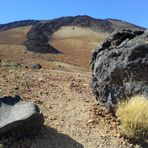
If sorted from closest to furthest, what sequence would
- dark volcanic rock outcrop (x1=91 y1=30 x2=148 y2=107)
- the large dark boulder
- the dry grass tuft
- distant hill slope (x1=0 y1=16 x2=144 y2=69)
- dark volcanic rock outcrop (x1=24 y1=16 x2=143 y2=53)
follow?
the large dark boulder
the dry grass tuft
dark volcanic rock outcrop (x1=91 y1=30 x2=148 y2=107)
distant hill slope (x1=0 y1=16 x2=144 y2=69)
dark volcanic rock outcrop (x1=24 y1=16 x2=143 y2=53)

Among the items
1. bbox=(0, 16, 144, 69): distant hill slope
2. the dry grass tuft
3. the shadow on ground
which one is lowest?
bbox=(0, 16, 144, 69): distant hill slope

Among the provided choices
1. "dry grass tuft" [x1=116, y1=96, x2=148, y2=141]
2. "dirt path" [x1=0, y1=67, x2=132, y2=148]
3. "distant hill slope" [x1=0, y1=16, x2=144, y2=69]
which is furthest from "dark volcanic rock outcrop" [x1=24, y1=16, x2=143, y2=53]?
"dry grass tuft" [x1=116, y1=96, x2=148, y2=141]

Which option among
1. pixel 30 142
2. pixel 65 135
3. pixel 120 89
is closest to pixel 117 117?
pixel 120 89

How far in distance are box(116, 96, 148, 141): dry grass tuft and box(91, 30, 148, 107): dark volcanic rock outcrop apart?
2.50 ft

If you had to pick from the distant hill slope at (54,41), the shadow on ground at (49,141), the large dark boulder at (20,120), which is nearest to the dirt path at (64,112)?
the shadow on ground at (49,141)

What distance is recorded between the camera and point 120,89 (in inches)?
388

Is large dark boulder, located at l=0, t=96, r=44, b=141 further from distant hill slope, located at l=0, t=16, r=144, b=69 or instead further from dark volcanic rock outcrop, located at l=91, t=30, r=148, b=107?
distant hill slope, located at l=0, t=16, r=144, b=69

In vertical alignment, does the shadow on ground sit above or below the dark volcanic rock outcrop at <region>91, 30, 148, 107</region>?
below

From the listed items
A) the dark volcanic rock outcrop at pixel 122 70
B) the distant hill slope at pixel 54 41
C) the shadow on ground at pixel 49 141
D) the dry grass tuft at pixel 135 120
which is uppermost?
the dark volcanic rock outcrop at pixel 122 70

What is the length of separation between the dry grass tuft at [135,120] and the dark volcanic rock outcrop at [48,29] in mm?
A: 35333

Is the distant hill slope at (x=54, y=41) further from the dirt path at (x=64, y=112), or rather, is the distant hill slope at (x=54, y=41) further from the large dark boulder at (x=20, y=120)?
the large dark boulder at (x=20, y=120)

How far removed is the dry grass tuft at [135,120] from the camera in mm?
8750

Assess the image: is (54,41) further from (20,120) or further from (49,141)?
(20,120)

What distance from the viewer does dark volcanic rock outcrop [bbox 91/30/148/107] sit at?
9.66 meters
